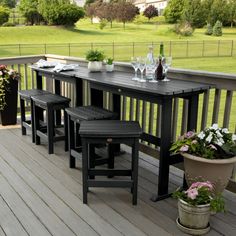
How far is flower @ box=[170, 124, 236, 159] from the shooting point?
102 inches

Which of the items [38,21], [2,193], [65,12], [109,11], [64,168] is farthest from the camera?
[109,11]

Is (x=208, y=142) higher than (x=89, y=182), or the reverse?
(x=208, y=142)

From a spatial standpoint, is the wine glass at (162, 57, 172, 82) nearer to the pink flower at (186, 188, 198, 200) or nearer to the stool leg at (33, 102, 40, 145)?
the pink flower at (186, 188, 198, 200)

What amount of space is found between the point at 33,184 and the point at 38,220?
679 millimetres

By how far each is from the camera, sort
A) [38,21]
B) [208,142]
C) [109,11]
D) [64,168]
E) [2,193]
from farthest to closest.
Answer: [109,11] < [38,21] < [64,168] < [2,193] < [208,142]

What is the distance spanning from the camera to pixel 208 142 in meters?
2.62

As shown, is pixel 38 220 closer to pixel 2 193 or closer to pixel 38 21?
pixel 2 193

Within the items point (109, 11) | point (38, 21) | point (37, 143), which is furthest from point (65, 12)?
point (37, 143)

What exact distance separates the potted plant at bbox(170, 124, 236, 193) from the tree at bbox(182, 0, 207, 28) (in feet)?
135

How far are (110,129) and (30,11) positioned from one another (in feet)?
156

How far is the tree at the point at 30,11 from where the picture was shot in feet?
149

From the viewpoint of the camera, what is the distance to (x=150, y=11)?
5666 cm

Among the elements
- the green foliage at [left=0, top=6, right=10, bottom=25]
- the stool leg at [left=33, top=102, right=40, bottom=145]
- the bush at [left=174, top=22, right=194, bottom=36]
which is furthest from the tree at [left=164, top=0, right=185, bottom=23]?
the stool leg at [left=33, top=102, right=40, bottom=145]

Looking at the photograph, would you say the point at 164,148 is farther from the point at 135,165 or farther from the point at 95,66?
the point at 95,66
